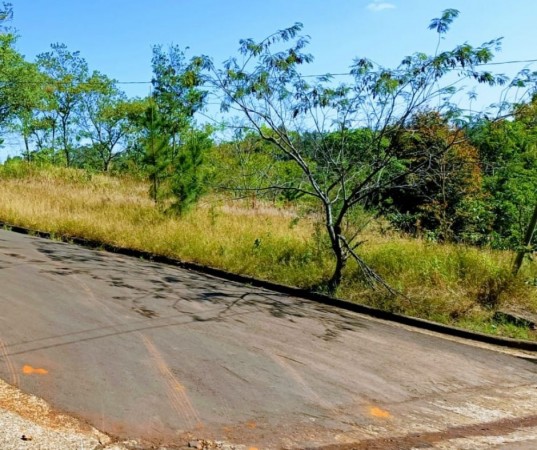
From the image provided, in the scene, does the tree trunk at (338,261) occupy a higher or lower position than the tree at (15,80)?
lower

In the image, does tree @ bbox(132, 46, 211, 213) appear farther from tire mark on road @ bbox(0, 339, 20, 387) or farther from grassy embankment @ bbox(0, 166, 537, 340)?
tire mark on road @ bbox(0, 339, 20, 387)

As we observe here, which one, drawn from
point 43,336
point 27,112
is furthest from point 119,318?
point 27,112

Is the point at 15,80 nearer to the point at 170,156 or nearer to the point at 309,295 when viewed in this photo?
the point at 170,156

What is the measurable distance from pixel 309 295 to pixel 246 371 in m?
4.23

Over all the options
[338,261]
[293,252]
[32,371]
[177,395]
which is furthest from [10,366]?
[293,252]

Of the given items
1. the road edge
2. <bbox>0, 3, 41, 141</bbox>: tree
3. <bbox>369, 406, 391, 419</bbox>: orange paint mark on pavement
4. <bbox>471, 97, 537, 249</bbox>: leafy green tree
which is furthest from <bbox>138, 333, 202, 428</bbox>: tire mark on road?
<bbox>0, 3, 41, 141</bbox>: tree

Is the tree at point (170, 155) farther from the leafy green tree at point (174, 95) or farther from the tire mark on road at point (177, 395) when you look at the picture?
the tire mark on road at point (177, 395)

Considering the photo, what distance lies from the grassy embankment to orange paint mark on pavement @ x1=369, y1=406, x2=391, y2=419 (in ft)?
12.4

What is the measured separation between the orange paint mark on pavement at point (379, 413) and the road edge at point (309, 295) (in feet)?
11.6

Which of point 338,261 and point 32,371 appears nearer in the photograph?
point 32,371

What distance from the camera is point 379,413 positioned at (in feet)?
14.2

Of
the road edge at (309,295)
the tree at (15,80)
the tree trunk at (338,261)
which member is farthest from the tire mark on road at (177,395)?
the tree at (15,80)

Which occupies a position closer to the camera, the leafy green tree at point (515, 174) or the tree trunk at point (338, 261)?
the tree trunk at point (338, 261)

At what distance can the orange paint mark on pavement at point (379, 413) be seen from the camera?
14.1ft
